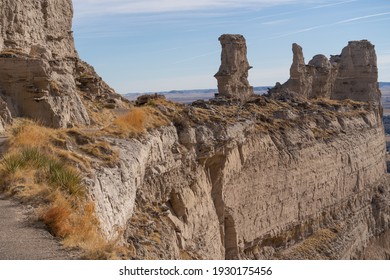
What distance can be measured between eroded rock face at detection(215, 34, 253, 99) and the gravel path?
95.5ft

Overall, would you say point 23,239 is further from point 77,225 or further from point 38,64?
point 38,64

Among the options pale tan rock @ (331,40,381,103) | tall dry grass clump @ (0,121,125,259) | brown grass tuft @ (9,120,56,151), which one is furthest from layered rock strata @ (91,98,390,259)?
pale tan rock @ (331,40,381,103)

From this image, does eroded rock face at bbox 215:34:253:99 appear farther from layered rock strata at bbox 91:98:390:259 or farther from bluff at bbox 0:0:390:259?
layered rock strata at bbox 91:98:390:259

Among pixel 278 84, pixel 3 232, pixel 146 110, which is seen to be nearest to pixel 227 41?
pixel 278 84

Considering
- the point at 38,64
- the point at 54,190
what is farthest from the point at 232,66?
the point at 54,190

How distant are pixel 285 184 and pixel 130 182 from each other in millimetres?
18013

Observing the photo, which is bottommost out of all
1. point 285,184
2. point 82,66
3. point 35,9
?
point 285,184

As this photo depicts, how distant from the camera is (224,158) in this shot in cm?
2356

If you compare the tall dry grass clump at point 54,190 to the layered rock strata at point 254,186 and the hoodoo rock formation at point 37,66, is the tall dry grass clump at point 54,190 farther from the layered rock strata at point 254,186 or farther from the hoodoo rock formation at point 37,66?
the hoodoo rock formation at point 37,66

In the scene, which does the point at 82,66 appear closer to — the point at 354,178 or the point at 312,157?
the point at 312,157

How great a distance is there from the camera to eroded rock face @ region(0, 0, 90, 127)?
59.2 ft

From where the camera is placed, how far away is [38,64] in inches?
707

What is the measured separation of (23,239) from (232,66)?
31.1 m

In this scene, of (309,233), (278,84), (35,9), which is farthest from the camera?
(278,84)
